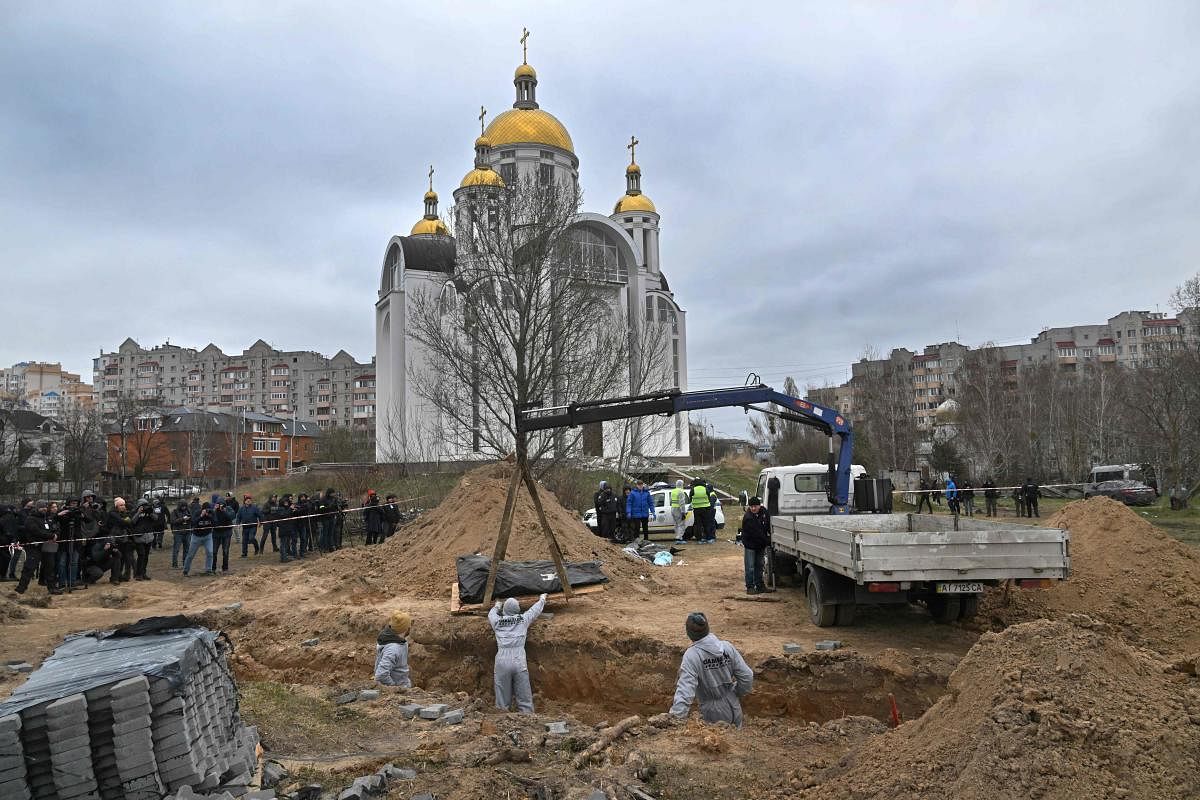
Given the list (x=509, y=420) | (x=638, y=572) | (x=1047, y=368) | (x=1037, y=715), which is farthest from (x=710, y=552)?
(x=1047, y=368)

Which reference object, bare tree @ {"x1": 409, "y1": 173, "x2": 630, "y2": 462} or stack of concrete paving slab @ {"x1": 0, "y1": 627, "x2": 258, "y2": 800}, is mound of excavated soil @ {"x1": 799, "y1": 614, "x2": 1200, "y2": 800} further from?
bare tree @ {"x1": 409, "y1": 173, "x2": 630, "y2": 462}

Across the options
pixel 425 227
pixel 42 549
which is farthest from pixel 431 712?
pixel 425 227

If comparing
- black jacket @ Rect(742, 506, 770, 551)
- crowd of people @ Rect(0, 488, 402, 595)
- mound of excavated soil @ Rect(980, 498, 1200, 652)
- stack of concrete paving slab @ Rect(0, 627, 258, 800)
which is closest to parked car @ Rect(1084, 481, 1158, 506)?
mound of excavated soil @ Rect(980, 498, 1200, 652)

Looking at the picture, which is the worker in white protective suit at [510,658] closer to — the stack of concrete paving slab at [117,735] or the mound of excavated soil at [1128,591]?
the stack of concrete paving slab at [117,735]

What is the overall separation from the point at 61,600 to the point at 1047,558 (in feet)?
50.0

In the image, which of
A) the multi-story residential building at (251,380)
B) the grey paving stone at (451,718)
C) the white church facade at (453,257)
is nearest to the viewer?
the grey paving stone at (451,718)

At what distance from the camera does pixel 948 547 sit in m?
7.83

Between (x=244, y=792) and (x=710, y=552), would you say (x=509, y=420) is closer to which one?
(x=710, y=552)

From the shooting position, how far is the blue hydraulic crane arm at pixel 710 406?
34.0 feet

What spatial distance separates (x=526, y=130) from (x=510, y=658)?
130ft

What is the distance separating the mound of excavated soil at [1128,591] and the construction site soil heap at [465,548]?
18.4ft

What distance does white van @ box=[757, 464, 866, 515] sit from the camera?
15.1m

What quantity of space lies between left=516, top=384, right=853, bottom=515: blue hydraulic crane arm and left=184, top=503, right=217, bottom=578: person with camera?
33.1 feet

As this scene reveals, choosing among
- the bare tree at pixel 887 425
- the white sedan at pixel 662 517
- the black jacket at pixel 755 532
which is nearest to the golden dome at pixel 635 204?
the bare tree at pixel 887 425
